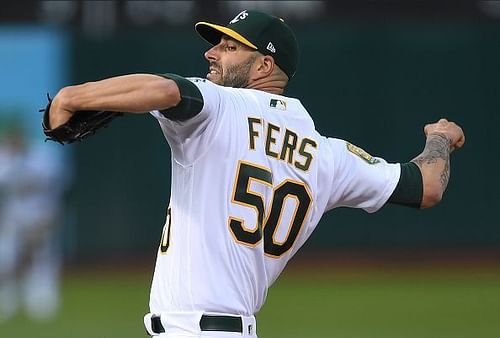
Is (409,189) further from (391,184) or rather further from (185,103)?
(185,103)

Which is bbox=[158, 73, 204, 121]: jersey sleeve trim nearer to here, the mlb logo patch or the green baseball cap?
the mlb logo patch

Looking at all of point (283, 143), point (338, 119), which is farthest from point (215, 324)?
point (338, 119)

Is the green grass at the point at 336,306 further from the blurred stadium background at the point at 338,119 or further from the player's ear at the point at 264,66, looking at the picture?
the player's ear at the point at 264,66

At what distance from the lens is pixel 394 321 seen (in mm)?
8125

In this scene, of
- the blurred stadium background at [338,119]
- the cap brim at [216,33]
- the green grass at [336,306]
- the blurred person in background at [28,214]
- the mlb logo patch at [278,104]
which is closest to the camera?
the mlb logo patch at [278,104]

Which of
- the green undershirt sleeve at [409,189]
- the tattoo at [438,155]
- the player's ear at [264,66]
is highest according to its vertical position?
the player's ear at [264,66]

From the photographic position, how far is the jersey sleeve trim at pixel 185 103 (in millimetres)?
2910

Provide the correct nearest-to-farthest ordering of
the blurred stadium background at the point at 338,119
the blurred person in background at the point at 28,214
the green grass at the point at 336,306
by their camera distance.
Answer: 1. the green grass at the point at 336,306
2. the blurred person in background at the point at 28,214
3. the blurred stadium background at the point at 338,119

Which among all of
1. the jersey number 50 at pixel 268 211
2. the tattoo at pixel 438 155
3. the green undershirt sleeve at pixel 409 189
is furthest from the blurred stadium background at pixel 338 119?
the jersey number 50 at pixel 268 211

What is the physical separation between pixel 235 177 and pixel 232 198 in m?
0.06

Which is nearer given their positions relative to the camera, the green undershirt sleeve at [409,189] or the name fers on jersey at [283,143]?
the name fers on jersey at [283,143]

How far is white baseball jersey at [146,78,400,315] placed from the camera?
3131mm

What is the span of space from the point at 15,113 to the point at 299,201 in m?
7.46

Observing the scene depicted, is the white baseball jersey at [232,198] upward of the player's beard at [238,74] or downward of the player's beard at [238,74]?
downward
